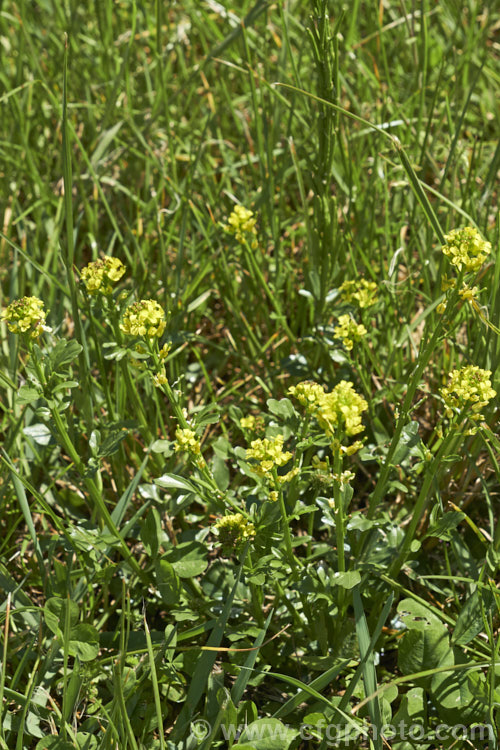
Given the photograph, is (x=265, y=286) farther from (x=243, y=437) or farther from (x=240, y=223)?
(x=243, y=437)

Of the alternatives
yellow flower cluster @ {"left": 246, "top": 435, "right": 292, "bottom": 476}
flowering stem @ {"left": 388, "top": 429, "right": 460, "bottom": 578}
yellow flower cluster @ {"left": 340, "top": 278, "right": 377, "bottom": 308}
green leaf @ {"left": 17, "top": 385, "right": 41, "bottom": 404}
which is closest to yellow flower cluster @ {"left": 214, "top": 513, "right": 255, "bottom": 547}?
yellow flower cluster @ {"left": 246, "top": 435, "right": 292, "bottom": 476}

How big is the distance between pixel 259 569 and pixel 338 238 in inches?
40.8

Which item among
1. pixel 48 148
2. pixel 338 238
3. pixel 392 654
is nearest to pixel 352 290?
pixel 338 238

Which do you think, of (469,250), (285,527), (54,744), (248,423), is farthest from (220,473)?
(469,250)

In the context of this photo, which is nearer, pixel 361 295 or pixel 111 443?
pixel 111 443

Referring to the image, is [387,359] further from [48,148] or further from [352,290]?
[48,148]

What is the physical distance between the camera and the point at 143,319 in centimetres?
148

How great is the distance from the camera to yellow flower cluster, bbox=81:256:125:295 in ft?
5.23

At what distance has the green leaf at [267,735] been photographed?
1.51 metres

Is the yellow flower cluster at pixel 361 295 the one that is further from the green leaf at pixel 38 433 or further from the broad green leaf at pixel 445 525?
the green leaf at pixel 38 433

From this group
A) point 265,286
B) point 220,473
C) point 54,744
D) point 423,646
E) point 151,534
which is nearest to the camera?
point 54,744

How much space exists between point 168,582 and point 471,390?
0.84m

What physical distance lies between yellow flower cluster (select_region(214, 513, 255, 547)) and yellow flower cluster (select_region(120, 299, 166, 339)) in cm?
43

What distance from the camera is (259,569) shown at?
1.56 meters
